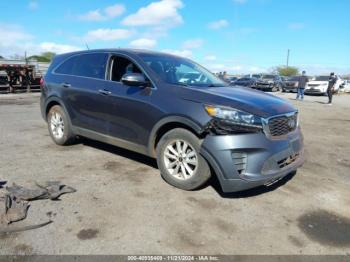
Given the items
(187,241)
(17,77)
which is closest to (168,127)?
(187,241)

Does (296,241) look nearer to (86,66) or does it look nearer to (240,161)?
(240,161)

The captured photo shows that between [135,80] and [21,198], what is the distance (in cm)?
205

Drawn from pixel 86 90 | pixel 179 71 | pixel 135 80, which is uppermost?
pixel 179 71

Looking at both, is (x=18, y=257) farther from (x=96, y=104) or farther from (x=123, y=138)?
(x=96, y=104)

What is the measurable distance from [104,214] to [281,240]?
73.5 inches

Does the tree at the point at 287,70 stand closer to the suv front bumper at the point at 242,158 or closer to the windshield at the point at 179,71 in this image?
the windshield at the point at 179,71

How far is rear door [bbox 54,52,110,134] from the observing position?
5.41m

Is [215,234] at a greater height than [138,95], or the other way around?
[138,95]

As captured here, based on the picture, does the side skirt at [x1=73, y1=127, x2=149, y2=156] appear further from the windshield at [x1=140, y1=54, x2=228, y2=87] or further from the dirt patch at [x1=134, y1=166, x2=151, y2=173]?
the windshield at [x1=140, y1=54, x2=228, y2=87]

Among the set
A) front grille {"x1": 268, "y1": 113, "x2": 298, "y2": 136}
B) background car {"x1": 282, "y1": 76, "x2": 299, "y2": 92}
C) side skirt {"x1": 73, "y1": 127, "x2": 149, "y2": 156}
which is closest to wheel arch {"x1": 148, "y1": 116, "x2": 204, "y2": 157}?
side skirt {"x1": 73, "y1": 127, "x2": 149, "y2": 156}

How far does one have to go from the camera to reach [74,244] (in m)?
3.13

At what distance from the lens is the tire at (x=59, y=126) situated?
20.4 feet

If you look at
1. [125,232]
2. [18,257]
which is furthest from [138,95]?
[18,257]

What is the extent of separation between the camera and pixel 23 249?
3020 mm
